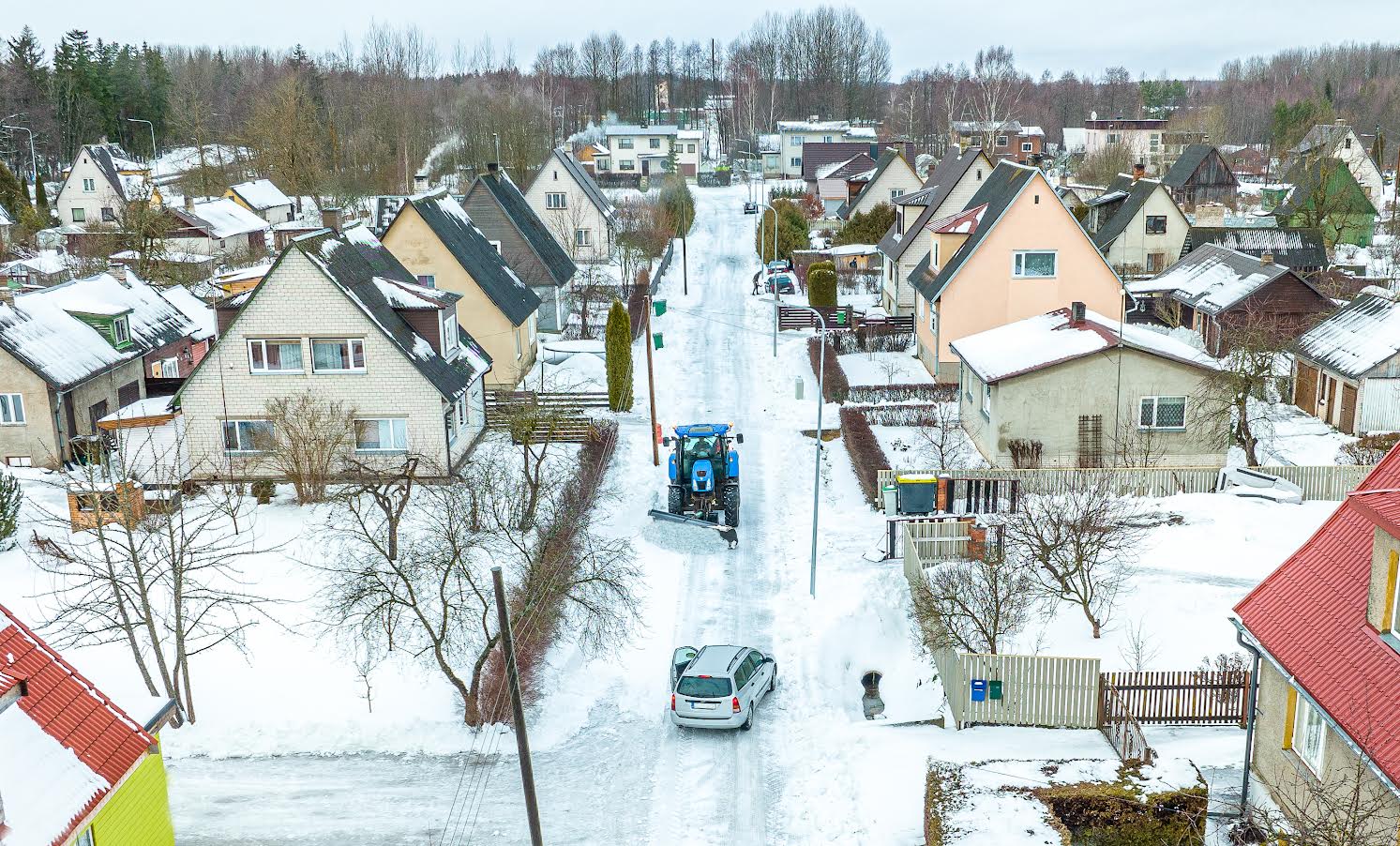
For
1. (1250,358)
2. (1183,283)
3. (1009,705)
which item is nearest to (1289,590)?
(1009,705)

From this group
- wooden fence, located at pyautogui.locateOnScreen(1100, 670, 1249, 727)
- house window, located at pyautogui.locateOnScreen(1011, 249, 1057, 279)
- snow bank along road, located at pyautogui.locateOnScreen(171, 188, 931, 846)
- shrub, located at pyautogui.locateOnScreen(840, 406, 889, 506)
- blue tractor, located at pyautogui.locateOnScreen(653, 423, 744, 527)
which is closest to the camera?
snow bank along road, located at pyautogui.locateOnScreen(171, 188, 931, 846)

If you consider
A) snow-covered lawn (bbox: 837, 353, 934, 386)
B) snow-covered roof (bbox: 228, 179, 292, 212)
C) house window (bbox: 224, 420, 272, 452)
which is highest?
snow-covered roof (bbox: 228, 179, 292, 212)

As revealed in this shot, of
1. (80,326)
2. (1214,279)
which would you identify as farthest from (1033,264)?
(80,326)

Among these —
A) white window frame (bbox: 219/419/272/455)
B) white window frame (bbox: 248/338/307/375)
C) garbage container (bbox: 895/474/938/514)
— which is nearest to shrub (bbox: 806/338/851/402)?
garbage container (bbox: 895/474/938/514)

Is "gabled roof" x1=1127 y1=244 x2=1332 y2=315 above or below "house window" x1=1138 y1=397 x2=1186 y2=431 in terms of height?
above

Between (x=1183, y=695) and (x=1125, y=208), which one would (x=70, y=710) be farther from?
(x=1125, y=208)

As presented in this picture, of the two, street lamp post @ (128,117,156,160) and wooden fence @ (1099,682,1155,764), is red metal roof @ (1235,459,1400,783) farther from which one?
street lamp post @ (128,117,156,160)

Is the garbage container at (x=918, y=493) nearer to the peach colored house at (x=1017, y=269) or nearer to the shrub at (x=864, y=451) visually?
the shrub at (x=864, y=451)

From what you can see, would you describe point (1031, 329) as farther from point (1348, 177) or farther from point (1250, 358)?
point (1348, 177)
